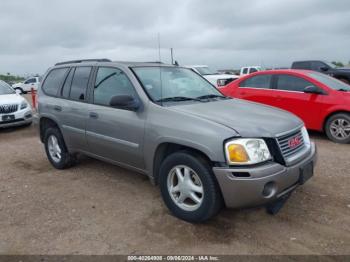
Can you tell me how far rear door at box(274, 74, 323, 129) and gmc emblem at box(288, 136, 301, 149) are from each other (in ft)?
12.1

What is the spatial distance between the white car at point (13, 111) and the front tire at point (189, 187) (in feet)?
22.6

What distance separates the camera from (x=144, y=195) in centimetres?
429

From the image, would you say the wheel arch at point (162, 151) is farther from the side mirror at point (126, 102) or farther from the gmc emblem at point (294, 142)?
the gmc emblem at point (294, 142)

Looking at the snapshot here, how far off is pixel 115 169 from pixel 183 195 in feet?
7.08

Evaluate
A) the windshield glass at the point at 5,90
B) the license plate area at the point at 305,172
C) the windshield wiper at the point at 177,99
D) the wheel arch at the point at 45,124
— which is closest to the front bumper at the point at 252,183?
the license plate area at the point at 305,172

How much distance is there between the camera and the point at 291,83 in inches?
291

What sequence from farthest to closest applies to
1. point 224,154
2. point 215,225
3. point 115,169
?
point 115,169, point 215,225, point 224,154

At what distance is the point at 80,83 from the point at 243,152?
112 inches

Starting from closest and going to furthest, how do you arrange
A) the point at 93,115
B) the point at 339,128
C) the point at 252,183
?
the point at 252,183, the point at 93,115, the point at 339,128

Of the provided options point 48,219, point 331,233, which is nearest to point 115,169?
point 48,219

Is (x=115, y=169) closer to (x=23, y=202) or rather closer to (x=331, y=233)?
(x=23, y=202)

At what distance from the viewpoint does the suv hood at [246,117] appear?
3176 millimetres

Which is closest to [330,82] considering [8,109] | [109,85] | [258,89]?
[258,89]

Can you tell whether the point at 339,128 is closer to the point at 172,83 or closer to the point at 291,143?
the point at 291,143
